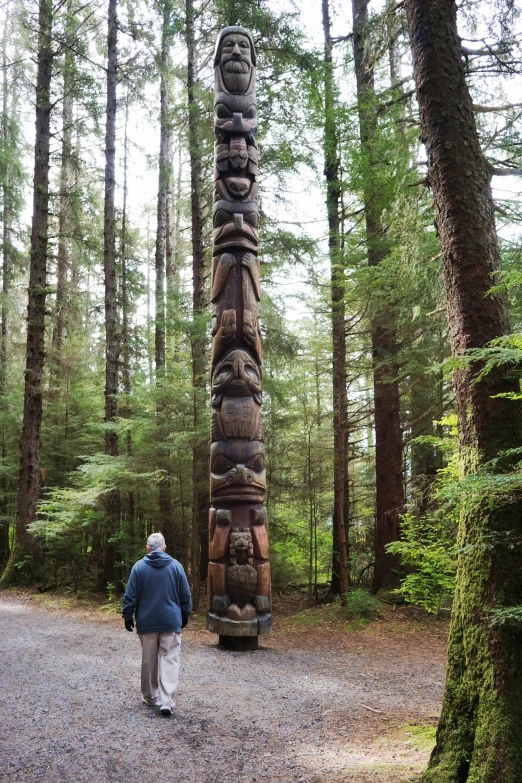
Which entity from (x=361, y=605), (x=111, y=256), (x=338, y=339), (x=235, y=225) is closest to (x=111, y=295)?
(x=111, y=256)

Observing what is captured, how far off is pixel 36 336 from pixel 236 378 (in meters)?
7.98

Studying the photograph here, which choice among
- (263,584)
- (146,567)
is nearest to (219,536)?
(263,584)

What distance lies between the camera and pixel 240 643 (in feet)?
27.0

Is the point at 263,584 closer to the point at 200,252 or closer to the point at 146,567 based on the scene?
the point at 146,567

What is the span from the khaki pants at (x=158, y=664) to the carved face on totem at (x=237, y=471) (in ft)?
9.99

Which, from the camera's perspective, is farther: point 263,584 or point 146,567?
point 263,584

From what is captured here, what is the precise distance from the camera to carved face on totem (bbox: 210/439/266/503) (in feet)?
28.0

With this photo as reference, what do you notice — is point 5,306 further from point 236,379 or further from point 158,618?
point 158,618

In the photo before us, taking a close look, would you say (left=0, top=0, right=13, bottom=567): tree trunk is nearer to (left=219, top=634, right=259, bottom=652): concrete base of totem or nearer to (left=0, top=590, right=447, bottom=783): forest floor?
(left=0, top=590, right=447, bottom=783): forest floor

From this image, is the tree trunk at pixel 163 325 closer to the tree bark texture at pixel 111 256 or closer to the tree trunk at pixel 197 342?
the tree trunk at pixel 197 342

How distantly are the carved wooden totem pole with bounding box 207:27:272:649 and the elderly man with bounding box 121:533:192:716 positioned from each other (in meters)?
2.51

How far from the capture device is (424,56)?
4.41 metres

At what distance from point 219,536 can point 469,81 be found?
6.43m

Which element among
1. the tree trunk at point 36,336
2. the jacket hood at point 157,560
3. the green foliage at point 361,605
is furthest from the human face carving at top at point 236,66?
the green foliage at point 361,605
